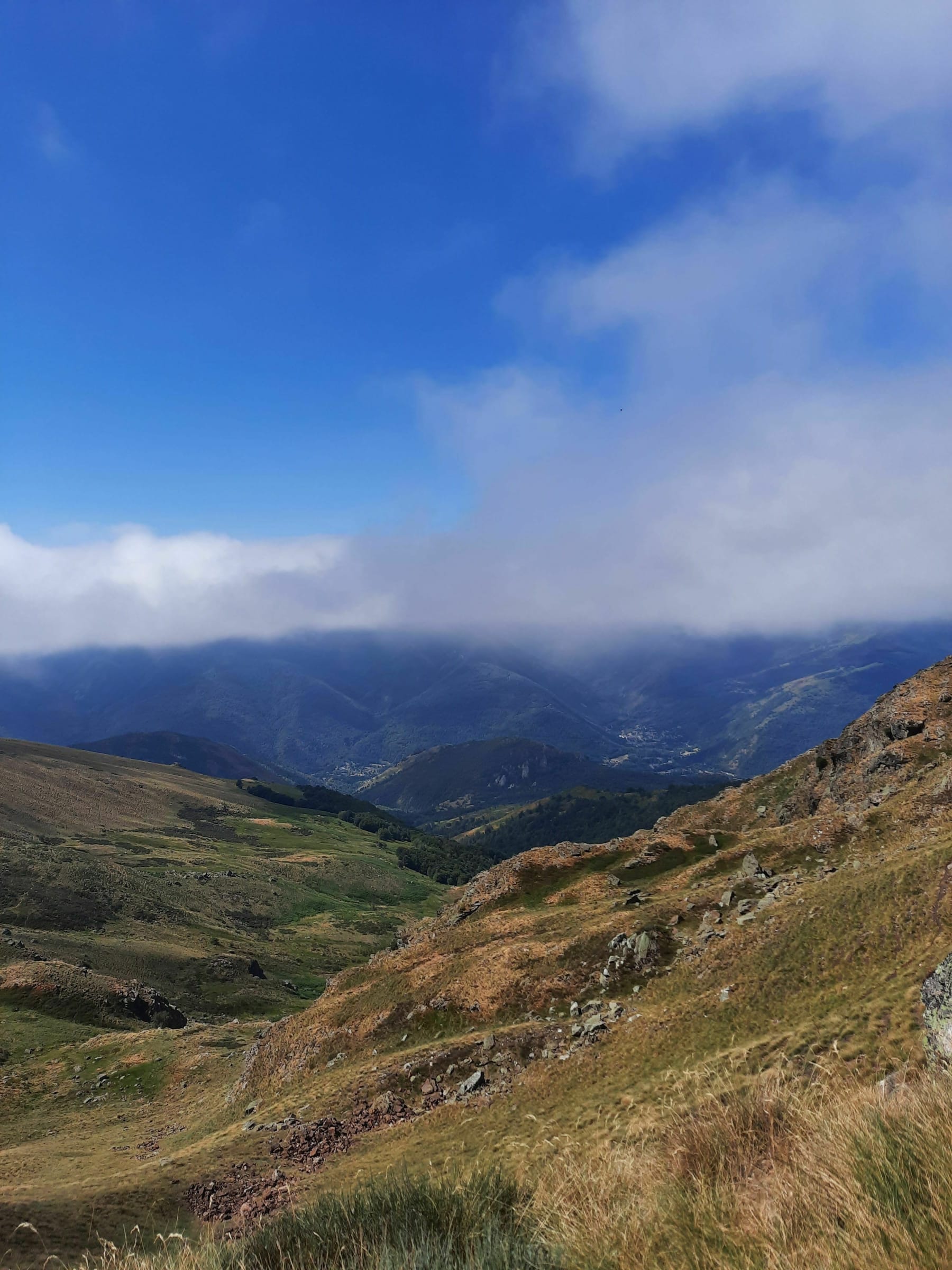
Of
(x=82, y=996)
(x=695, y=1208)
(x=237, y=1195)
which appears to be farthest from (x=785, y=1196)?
(x=82, y=996)

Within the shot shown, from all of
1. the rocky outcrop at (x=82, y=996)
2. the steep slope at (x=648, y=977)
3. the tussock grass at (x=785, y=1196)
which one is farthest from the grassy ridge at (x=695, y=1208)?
the rocky outcrop at (x=82, y=996)

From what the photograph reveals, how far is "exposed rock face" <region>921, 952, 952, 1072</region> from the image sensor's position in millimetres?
11344

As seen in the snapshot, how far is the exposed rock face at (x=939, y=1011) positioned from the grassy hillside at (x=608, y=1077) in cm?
90

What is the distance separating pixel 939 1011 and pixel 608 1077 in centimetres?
2164

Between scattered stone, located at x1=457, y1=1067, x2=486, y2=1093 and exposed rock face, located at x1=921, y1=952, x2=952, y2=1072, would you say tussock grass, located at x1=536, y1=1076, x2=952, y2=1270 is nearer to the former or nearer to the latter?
exposed rock face, located at x1=921, y1=952, x2=952, y2=1072

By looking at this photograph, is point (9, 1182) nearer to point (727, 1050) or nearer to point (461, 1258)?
point (727, 1050)

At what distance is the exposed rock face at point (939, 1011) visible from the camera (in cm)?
1134

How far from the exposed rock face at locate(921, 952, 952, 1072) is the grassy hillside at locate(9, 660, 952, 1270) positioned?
Answer: 896 millimetres

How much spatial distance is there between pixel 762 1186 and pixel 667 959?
126 feet

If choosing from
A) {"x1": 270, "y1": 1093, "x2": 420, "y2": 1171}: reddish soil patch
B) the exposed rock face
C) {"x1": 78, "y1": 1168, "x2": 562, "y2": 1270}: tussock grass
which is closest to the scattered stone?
{"x1": 270, "y1": 1093, "x2": 420, "y2": 1171}: reddish soil patch

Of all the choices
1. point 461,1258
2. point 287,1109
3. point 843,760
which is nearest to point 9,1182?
point 287,1109

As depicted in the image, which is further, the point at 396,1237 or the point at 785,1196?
the point at 396,1237

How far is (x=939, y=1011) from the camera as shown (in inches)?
521

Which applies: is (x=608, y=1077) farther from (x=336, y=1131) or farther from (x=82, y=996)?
(x=82, y=996)
